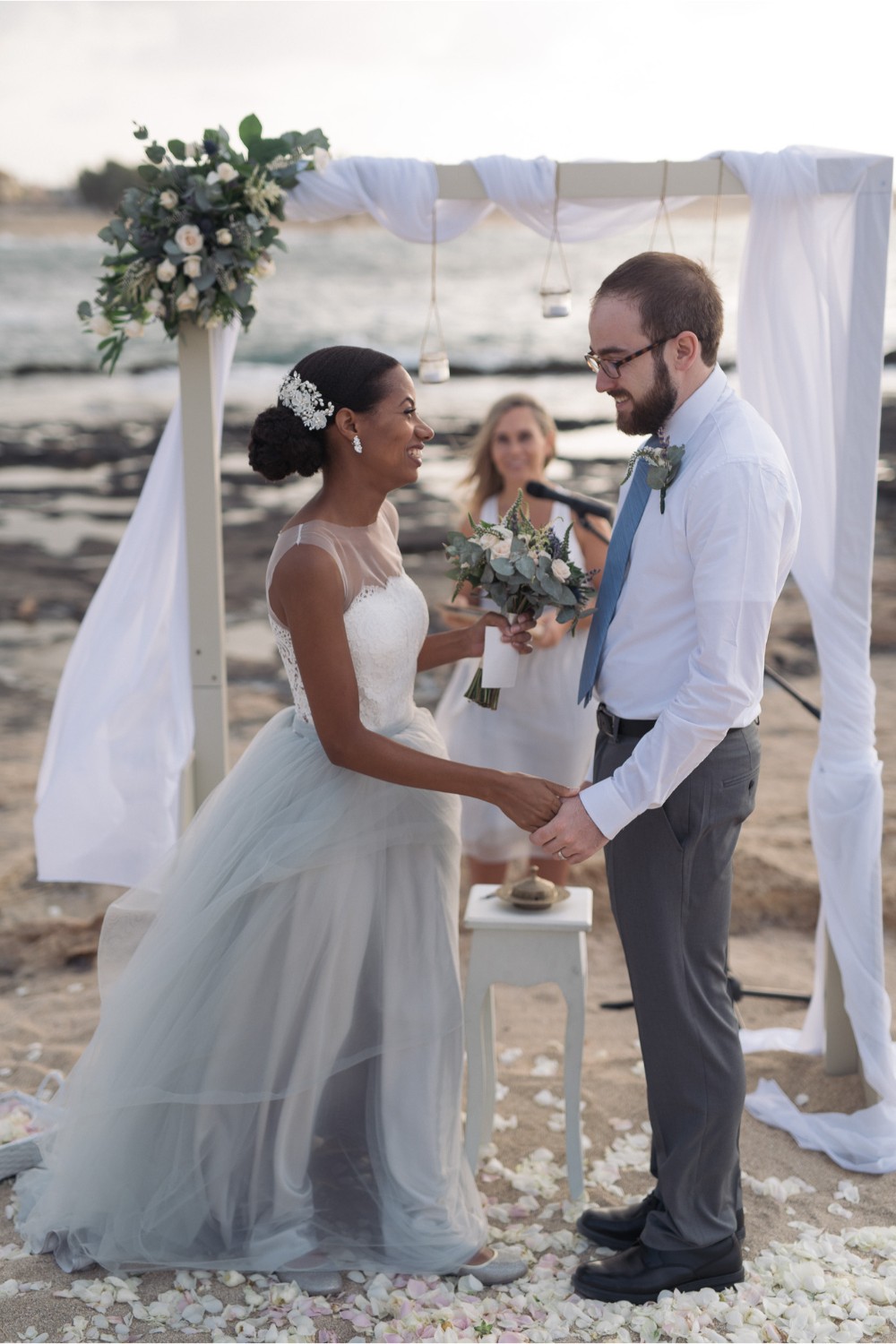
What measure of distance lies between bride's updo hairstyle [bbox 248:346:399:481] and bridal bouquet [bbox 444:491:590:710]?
17.1 inches

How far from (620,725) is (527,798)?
28cm

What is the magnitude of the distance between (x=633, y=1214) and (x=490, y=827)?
169 cm

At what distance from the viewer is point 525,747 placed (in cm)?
444

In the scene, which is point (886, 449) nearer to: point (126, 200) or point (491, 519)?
point (491, 519)

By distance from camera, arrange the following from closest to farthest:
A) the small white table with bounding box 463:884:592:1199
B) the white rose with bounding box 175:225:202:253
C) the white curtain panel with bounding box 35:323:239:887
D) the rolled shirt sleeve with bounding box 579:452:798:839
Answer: the rolled shirt sleeve with bounding box 579:452:798:839, the small white table with bounding box 463:884:592:1199, the white rose with bounding box 175:225:202:253, the white curtain panel with bounding box 35:323:239:887

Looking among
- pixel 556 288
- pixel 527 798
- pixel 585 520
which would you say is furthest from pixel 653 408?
pixel 585 520

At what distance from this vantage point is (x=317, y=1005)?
9.53 feet

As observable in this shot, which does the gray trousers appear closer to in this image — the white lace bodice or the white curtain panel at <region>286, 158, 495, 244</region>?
the white lace bodice

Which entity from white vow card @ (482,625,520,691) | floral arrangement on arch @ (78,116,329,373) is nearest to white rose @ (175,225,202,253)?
floral arrangement on arch @ (78,116,329,373)

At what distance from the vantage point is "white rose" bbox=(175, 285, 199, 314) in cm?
351

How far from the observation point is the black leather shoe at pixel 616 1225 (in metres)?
3.08

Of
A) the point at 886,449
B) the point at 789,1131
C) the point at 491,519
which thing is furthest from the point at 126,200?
the point at 886,449

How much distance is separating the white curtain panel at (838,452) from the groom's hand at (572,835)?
3.81ft

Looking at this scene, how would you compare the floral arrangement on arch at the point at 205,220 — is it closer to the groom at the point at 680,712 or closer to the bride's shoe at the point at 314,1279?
the groom at the point at 680,712
